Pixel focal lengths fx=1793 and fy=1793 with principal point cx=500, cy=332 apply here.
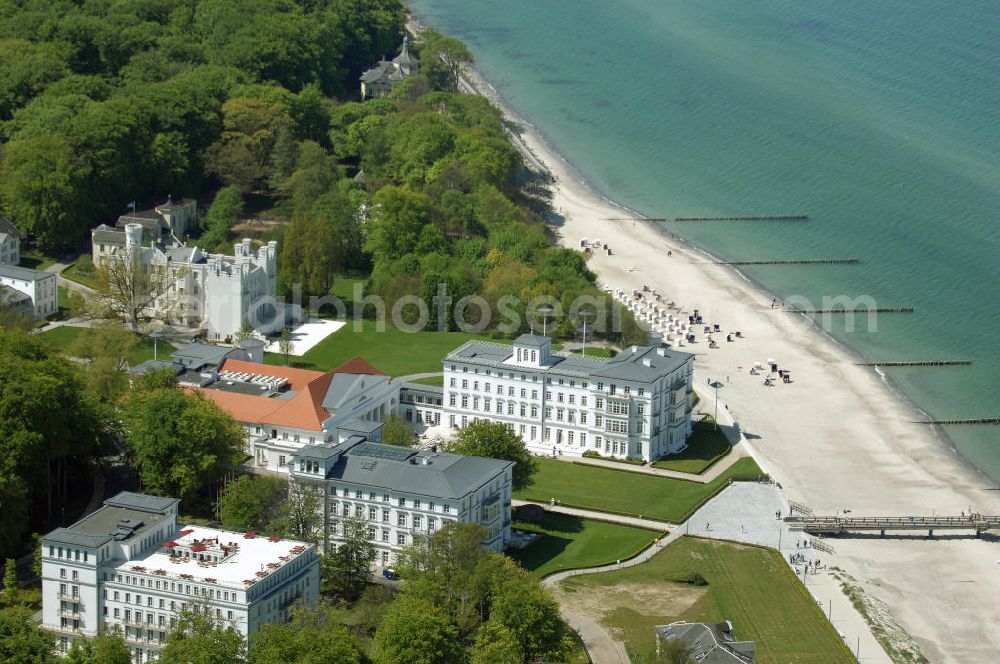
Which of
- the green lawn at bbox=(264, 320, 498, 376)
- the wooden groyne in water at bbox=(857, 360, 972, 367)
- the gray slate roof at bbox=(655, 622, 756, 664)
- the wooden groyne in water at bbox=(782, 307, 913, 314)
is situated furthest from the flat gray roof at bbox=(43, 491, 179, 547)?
the wooden groyne in water at bbox=(782, 307, 913, 314)

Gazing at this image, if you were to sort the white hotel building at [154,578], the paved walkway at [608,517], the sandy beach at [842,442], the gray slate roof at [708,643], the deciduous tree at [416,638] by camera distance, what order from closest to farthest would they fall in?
the deciduous tree at [416,638] < the white hotel building at [154,578] < the gray slate roof at [708,643] < the sandy beach at [842,442] < the paved walkway at [608,517]

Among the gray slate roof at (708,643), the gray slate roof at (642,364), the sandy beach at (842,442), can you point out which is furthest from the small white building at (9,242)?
the gray slate roof at (708,643)

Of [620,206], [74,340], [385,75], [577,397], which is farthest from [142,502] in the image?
[385,75]

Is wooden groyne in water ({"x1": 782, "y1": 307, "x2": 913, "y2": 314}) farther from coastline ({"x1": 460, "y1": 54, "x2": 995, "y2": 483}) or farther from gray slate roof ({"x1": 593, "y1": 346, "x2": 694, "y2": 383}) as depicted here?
gray slate roof ({"x1": 593, "y1": 346, "x2": 694, "y2": 383})

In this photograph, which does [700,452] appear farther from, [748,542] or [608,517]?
[748,542]

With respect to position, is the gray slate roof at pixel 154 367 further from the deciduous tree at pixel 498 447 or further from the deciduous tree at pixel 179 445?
the deciduous tree at pixel 498 447

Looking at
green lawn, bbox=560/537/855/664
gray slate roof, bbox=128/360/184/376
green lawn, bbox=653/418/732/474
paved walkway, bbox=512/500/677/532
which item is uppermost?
gray slate roof, bbox=128/360/184/376
